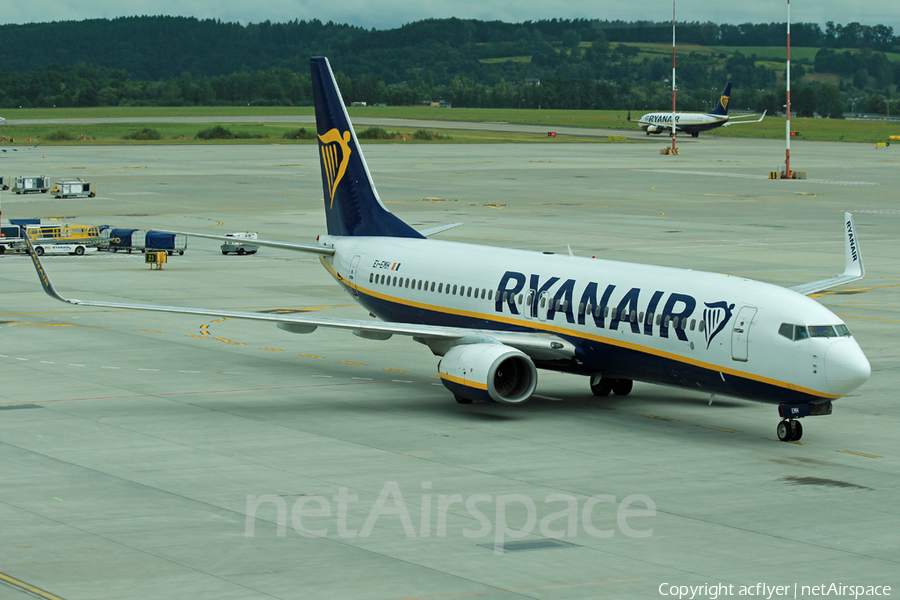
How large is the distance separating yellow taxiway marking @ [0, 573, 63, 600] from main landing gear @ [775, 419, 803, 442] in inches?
682

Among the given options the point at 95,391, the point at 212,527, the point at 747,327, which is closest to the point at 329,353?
the point at 95,391

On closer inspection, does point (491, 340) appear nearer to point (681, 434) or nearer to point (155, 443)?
point (681, 434)

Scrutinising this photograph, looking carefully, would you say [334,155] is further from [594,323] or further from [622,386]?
[594,323]

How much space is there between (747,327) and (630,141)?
16758 cm

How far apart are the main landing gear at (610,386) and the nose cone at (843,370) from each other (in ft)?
24.9

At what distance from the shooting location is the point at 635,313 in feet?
97.6

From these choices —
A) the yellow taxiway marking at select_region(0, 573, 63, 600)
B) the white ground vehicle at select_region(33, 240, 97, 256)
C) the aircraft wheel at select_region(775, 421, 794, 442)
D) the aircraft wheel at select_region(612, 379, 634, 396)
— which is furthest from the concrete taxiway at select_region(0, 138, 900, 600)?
the white ground vehicle at select_region(33, 240, 97, 256)

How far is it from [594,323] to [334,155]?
14194mm

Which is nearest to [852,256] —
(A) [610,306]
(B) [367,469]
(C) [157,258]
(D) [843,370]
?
(A) [610,306]

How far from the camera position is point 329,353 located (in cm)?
4016

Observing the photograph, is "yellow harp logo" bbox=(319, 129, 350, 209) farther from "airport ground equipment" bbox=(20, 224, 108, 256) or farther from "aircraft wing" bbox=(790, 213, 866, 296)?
"airport ground equipment" bbox=(20, 224, 108, 256)

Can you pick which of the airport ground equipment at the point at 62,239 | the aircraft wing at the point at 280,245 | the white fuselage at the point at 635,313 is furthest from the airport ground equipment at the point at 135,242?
the white fuselage at the point at 635,313

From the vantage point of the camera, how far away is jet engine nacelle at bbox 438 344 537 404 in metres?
29.6

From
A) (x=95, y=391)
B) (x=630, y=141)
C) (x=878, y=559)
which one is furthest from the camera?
(x=630, y=141)
